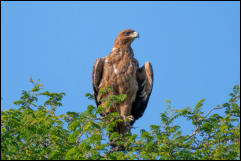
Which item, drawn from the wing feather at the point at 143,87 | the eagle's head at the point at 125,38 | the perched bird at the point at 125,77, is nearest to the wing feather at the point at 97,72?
the perched bird at the point at 125,77

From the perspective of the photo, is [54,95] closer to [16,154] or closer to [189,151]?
[16,154]

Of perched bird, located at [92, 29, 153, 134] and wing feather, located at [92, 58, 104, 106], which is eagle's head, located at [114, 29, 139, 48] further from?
wing feather, located at [92, 58, 104, 106]

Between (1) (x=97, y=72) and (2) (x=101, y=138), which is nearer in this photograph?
(2) (x=101, y=138)

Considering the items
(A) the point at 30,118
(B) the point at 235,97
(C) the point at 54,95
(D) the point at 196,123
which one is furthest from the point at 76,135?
(B) the point at 235,97

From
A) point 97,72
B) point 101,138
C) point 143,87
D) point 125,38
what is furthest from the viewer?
point 125,38

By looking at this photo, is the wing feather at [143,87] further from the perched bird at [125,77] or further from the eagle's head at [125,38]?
the eagle's head at [125,38]

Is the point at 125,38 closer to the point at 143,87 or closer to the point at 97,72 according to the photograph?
the point at 97,72

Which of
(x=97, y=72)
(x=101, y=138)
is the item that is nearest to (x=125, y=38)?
(x=97, y=72)

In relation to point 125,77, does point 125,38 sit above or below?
above

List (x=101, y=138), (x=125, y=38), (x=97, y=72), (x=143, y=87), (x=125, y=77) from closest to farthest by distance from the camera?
(x=101, y=138) < (x=125, y=77) < (x=97, y=72) < (x=143, y=87) < (x=125, y=38)

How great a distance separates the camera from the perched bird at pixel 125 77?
11.3 metres

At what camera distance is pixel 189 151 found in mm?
7727

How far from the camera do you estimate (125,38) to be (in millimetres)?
11836

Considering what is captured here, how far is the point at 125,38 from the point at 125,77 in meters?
1.07
